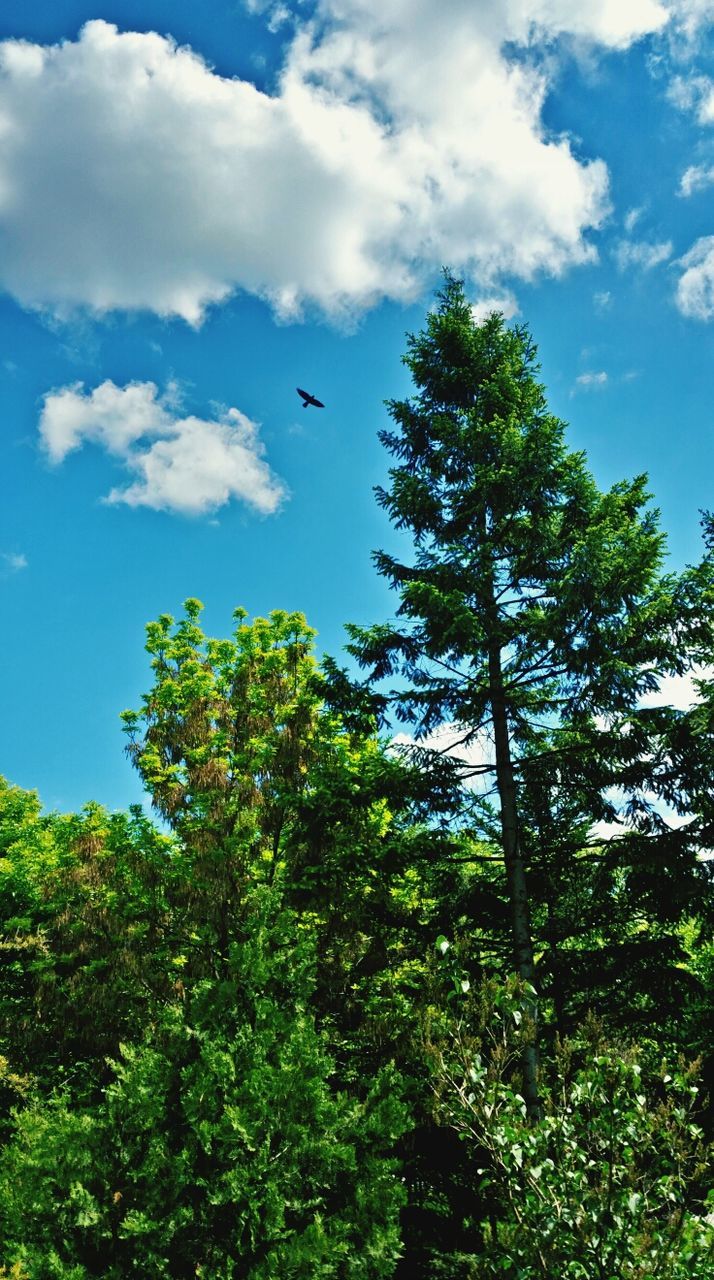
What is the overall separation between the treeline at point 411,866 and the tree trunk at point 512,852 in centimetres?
5

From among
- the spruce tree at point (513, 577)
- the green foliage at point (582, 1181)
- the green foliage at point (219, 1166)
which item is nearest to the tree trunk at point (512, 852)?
the spruce tree at point (513, 577)

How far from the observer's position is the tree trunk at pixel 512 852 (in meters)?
9.43

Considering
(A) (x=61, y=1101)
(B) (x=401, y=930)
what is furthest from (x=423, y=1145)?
(A) (x=61, y=1101)

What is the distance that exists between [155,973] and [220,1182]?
740cm

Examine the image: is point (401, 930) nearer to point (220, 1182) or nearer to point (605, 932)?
point (605, 932)

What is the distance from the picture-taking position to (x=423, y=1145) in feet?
35.6

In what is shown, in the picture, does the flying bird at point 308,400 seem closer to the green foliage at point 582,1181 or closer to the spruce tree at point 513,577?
the spruce tree at point 513,577

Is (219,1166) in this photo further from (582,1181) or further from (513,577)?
(513,577)

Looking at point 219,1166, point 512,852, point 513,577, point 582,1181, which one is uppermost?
point 513,577

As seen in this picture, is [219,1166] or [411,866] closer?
[219,1166]

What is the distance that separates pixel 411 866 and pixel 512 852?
6.88 ft

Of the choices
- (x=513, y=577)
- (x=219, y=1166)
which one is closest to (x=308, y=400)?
(x=513, y=577)

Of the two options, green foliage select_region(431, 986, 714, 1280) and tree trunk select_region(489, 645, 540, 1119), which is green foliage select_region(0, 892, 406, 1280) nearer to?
green foliage select_region(431, 986, 714, 1280)

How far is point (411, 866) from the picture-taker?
40.8ft
